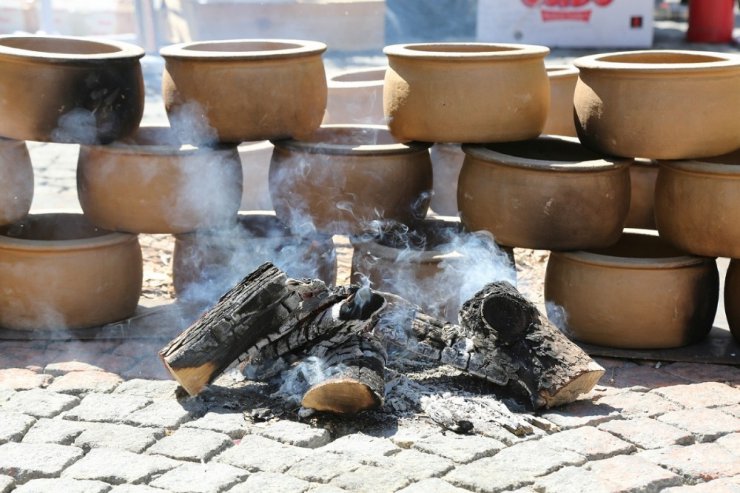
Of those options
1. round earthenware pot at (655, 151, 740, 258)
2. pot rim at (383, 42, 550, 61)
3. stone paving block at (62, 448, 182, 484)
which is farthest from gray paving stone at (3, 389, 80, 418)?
round earthenware pot at (655, 151, 740, 258)

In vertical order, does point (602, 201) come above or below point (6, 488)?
above

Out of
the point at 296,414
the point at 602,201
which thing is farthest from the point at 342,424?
the point at 602,201

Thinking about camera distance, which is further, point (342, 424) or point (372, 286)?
point (372, 286)

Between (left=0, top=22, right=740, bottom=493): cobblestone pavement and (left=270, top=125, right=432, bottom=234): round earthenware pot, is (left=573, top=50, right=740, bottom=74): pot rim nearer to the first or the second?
(left=270, top=125, right=432, bottom=234): round earthenware pot

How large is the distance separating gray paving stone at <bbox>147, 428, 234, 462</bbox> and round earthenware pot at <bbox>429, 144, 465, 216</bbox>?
3381 mm

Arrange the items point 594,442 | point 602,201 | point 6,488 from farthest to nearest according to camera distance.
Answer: point 602,201 → point 594,442 → point 6,488

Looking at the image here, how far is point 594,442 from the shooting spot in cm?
407

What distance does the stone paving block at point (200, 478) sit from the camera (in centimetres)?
371

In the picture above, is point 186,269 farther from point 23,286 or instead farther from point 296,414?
point 296,414

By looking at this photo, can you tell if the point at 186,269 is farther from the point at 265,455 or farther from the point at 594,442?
the point at 594,442

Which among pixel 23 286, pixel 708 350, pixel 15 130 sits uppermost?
pixel 15 130

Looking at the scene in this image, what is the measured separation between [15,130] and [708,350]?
3.66 m

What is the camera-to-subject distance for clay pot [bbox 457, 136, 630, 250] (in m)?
5.09

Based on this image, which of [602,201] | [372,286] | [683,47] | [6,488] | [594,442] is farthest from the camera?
[683,47]
